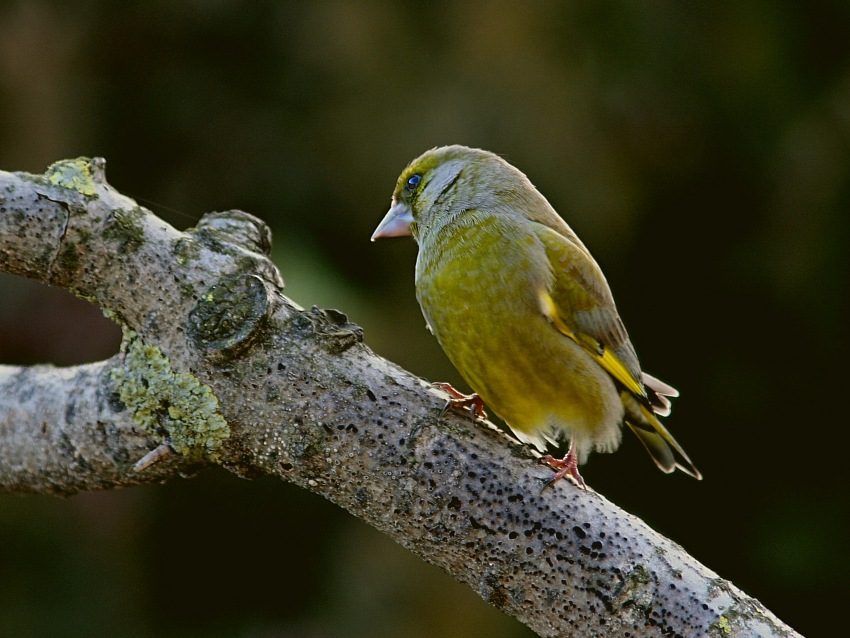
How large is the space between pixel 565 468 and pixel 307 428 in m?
0.56

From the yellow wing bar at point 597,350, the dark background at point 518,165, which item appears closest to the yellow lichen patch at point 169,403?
the yellow wing bar at point 597,350

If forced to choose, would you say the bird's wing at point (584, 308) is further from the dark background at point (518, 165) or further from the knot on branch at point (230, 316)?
the dark background at point (518, 165)

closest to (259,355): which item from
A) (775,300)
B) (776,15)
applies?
(775,300)

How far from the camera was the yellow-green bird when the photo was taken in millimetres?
2447

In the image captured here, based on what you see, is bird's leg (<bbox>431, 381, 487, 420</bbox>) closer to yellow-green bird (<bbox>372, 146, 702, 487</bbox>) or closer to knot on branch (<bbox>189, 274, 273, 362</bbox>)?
yellow-green bird (<bbox>372, 146, 702, 487</bbox>)

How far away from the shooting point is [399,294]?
429 cm

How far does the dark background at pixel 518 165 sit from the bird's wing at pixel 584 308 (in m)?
1.49

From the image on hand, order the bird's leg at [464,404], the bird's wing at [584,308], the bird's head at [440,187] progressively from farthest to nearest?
the bird's head at [440,187] → the bird's wing at [584,308] → the bird's leg at [464,404]

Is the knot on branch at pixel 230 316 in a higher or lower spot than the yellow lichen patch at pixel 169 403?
higher

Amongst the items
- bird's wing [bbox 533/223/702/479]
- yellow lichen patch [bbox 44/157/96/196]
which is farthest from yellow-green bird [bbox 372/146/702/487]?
yellow lichen patch [bbox 44/157/96/196]

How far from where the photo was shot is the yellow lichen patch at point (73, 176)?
1.95 m

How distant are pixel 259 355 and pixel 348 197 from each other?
2.47 meters

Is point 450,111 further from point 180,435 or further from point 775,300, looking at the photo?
point 180,435

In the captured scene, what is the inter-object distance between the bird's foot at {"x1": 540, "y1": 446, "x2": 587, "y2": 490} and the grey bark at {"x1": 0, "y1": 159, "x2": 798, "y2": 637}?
0.07 ft
